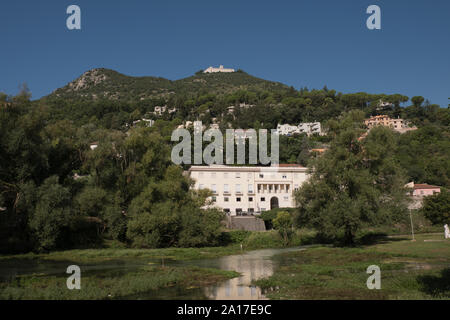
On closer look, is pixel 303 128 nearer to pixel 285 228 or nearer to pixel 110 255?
pixel 285 228

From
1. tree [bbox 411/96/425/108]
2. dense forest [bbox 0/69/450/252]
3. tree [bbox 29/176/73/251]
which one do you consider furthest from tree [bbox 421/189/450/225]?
tree [bbox 411/96/425/108]

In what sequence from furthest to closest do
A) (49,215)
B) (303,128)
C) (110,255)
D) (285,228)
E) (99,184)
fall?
(303,128) < (285,228) < (99,184) < (110,255) < (49,215)

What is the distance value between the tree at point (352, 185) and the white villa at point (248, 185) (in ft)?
119

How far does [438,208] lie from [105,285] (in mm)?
47308

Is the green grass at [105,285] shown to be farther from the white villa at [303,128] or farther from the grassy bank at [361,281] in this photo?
the white villa at [303,128]

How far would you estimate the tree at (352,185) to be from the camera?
35.2 m

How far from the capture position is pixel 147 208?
4162cm

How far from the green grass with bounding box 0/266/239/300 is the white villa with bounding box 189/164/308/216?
5298cm

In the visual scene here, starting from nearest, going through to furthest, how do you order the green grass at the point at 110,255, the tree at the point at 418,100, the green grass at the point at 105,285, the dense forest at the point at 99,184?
the green grass at the point at 105,285
the green grass at the point at 110,255
the dense forest at the point at 99,184
the tree at the point at 418,100

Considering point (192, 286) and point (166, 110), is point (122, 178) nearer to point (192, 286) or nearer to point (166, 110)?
point (192, 286)

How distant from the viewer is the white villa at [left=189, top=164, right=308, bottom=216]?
74562mm

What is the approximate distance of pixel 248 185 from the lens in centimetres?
7712

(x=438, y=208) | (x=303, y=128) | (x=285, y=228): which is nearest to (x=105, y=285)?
(x=285, y=228)

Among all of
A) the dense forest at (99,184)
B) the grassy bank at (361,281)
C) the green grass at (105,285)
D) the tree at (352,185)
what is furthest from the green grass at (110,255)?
the grassy bank at (361,281)
